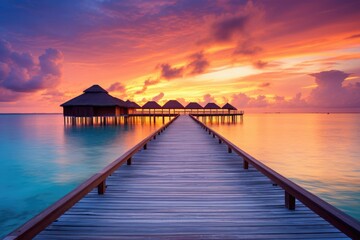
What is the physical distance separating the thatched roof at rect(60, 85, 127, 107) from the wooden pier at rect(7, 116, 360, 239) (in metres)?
32.8

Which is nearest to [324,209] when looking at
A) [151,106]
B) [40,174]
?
[40,174]

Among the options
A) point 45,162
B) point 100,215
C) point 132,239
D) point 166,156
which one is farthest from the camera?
point 45,162

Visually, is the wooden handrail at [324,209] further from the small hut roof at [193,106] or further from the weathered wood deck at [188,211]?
the small hut roof at [193,106]

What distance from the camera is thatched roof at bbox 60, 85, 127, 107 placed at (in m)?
36.0

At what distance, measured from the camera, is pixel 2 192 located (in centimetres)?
897

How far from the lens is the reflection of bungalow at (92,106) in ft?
119

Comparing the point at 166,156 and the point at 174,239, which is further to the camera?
the point at 166,156

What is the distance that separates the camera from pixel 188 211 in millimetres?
3344

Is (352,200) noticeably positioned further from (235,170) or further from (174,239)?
(174,239)

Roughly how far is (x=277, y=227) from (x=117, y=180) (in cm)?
292

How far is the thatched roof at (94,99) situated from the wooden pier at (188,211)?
108 feet

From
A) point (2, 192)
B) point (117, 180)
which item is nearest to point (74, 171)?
point (2, 192)

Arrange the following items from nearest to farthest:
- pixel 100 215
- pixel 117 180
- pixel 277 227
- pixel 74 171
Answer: pixel 277 227, pixel 100 215, pixel 117 180, pixel 74 171

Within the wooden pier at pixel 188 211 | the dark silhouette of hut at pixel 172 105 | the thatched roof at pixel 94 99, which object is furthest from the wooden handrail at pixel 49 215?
the dark silhouette of hut at pixel 172 105
